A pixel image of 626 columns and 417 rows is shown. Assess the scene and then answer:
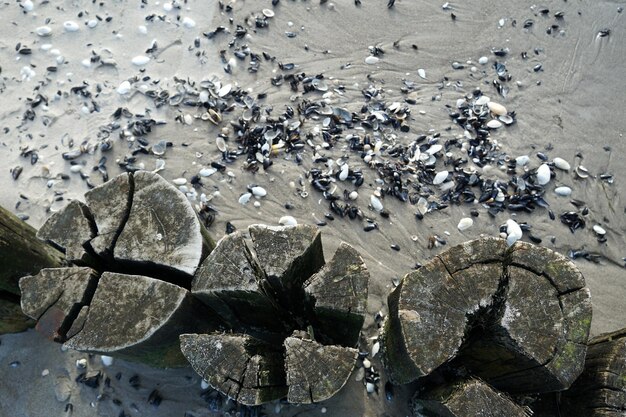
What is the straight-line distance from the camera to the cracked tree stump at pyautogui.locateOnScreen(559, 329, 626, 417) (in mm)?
3281

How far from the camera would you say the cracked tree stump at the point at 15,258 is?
12.1 ft

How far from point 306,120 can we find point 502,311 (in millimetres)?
2618

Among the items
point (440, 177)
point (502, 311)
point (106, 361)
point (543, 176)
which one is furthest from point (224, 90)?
point (502, 311)

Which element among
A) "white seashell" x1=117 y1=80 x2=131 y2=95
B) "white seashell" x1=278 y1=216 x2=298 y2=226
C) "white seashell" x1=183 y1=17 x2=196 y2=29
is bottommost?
"white seashell" x1=278 y1=216 x2=298 y2=226

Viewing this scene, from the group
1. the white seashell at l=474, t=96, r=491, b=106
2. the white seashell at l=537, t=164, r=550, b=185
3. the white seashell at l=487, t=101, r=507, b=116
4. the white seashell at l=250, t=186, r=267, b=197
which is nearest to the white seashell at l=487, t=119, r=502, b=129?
the white seashell at l=487, t=101, r=507, b=116

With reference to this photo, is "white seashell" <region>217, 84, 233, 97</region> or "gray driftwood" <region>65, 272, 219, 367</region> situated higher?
"white seashell" <region>217, 84, 233, 97</region>

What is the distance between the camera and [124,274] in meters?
3.53

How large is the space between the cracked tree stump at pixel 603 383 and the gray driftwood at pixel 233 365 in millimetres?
1886

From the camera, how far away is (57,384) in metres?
4.18

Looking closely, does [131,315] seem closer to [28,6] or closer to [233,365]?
[233,365]

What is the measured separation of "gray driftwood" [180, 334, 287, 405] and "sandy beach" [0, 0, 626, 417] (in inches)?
34.6

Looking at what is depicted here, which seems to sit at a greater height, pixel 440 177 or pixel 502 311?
pixel 502 311

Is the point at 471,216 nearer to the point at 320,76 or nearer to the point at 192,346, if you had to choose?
the point at 320,76

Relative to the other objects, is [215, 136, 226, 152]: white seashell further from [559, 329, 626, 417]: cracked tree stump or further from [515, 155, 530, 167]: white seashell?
[559, 329, 626, 417]: cracked tree stump
